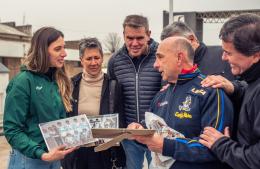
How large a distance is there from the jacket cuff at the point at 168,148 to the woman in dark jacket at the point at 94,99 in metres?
1.50

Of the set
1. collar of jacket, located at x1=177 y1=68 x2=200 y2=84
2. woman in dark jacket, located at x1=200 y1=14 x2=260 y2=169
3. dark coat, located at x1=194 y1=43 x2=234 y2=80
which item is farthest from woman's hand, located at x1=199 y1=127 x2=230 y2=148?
dark coat, located at x1=194 y1=43 x2=234 y2=80

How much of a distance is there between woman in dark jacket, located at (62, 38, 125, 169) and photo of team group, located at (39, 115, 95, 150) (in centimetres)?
73

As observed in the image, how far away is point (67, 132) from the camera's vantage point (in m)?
3.19

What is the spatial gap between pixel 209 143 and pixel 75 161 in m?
1.83

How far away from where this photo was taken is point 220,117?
101 inches

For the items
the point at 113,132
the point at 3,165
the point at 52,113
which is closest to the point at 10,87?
the point at 52,113

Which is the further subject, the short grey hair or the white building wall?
the white building wall

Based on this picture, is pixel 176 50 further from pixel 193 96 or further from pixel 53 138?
pixel 53 138

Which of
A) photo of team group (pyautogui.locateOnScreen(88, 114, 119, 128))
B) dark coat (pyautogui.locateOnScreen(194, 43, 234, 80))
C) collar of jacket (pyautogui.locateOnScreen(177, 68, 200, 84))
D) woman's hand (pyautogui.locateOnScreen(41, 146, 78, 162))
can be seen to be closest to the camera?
collar of jacket (pyautogui.locateOnScreen(177, 68, 200, 84))

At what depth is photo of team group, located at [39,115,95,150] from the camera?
313 centimetres

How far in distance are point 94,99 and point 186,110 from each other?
158 centimetres

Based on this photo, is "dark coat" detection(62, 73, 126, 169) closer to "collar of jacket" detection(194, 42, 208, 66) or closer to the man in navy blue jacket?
"collar of jacket" detection(194, 42, 208, 66)

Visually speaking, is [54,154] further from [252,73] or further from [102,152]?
[252,73]

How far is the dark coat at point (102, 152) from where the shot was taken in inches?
157
